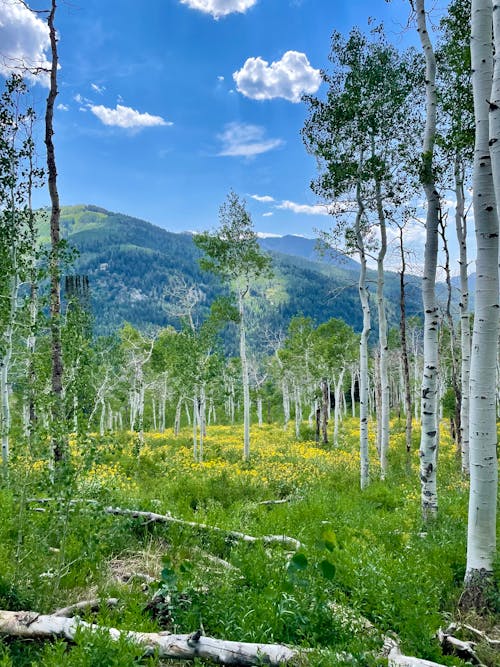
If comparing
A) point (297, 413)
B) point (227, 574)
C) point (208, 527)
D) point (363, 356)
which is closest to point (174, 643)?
point (227, 574)

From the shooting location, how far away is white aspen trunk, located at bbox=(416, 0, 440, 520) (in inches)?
307

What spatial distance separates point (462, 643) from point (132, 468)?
15.9 m

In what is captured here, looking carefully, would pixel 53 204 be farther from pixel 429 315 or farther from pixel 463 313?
pixel 463 313

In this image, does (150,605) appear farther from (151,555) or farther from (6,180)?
(6,180)

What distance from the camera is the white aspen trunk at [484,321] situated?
16.3 ft

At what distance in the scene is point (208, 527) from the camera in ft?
23.7

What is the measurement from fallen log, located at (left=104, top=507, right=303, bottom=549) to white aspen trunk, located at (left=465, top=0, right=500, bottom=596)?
2.56 m

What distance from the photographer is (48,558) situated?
6.02 meters

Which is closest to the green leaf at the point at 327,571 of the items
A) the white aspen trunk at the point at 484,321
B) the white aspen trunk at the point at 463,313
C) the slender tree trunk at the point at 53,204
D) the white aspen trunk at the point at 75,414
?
the white aspen trunk at the point at 484,321

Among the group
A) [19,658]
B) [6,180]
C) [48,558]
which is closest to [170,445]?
[6,180]

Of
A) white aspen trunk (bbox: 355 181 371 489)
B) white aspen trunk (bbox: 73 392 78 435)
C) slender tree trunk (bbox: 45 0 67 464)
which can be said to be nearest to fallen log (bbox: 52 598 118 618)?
white aspen trunk (bbox: 73 392 78 435)

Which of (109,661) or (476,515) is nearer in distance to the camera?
(109,661)

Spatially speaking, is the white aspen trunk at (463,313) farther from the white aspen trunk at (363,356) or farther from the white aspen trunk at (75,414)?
the white aspen trunk at (75,414)

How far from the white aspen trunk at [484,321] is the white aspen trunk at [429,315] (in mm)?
2222
